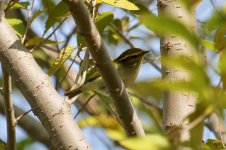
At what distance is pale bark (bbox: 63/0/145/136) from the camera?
61.7 inches

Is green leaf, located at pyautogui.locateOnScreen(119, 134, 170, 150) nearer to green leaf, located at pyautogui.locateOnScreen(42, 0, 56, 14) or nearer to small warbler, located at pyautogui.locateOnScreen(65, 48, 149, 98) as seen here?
green leaf, located at pyautogui.locateOnScreen(42, 0, 56, 14)

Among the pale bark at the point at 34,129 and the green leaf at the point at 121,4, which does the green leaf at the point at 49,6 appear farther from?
the pale bark at the point at 34,129

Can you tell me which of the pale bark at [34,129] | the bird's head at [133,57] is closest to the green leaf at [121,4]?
the bird's head at [133,57]

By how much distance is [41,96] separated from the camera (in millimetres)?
2129

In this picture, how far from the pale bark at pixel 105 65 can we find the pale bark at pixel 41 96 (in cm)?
22

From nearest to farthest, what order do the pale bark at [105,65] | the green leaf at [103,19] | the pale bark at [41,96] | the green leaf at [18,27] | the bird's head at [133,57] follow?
the pale bark at [105,65]
the pale bark at [41,96]
the green leaf at [103,19]
the green leaf at [18,27]
the bird's head at [133,57]

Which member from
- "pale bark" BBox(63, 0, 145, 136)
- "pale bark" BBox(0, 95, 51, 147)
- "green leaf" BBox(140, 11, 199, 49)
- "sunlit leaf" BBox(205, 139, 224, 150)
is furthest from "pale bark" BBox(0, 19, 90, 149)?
"pale bark" BBox(0, 95, 51, 147)

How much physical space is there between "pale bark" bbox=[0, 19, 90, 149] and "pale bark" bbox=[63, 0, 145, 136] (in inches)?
8.8

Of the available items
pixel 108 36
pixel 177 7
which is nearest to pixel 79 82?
pixel 177 7

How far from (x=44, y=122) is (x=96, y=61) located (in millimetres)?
508

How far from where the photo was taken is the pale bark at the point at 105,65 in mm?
1566

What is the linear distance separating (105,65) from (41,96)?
510mm

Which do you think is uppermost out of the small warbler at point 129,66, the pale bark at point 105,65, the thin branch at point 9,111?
the pale bark at point 105,65

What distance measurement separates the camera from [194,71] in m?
0.86
